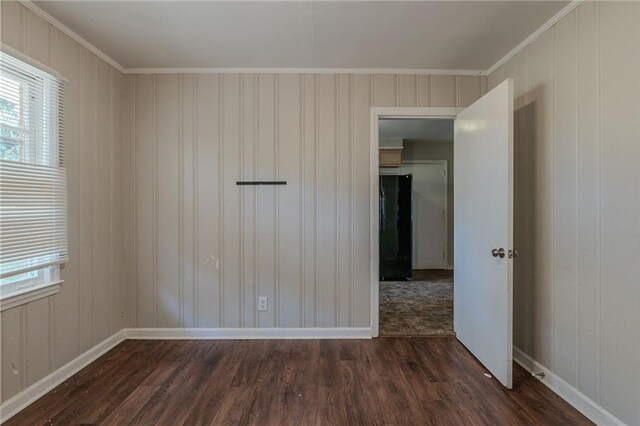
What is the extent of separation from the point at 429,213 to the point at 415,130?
1.65 meters

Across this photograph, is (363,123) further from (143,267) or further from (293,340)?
(143,267)

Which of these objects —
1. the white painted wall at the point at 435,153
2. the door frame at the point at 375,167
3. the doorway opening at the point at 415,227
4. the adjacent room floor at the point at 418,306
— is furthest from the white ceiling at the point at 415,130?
the adjacent room floor at the point at 418,306

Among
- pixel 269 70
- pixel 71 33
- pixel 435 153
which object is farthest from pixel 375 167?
pixel 435 153

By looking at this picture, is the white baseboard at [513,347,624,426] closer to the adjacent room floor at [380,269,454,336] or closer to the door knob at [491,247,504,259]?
the adjacent room floor at [380,269,454,336]

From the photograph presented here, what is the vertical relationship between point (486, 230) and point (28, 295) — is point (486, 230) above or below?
above

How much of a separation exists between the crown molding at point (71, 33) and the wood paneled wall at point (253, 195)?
19 centimetres

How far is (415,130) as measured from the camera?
4.39m

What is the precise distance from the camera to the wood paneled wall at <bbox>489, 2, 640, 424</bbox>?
1.43 metres

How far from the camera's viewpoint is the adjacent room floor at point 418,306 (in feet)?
9.08

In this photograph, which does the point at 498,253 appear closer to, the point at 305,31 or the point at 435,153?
the point at 305,31

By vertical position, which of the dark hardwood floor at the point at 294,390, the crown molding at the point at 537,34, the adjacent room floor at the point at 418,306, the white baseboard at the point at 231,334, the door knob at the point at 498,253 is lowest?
the dark hardwood floor at the point at 294,390

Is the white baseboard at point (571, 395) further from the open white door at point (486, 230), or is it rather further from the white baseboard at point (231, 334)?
the white baseboard at point (231, 334)

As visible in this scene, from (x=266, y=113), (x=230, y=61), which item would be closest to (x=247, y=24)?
(x=230, y=61)

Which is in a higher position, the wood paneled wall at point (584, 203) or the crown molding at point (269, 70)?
the crown molding at point (269, 70)
